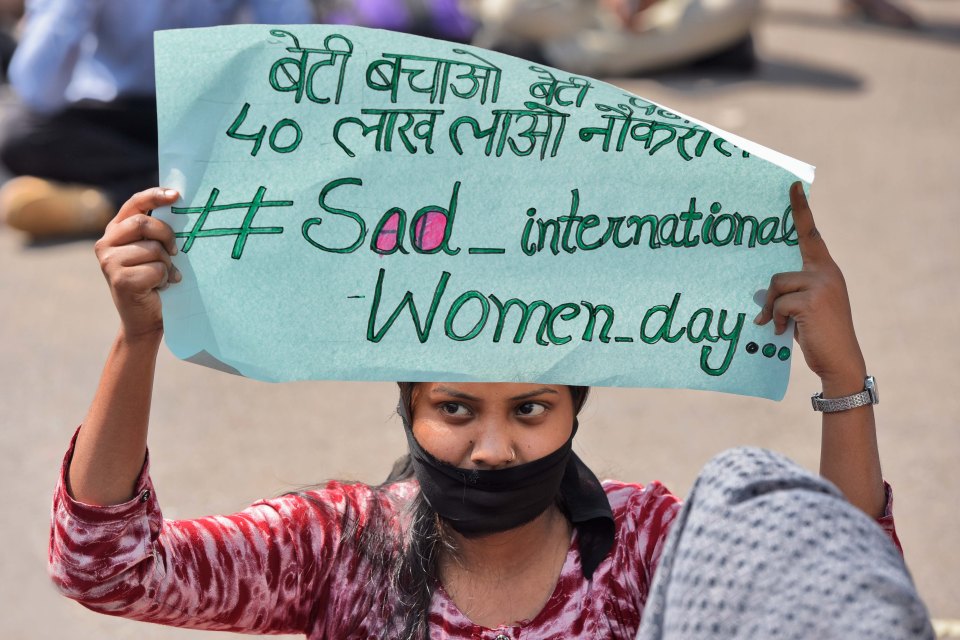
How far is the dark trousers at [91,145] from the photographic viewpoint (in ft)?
20.9

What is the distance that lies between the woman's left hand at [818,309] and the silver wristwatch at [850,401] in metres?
0.02

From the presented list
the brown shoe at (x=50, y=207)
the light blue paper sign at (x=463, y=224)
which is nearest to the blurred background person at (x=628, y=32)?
the brown shoe at (x=50, y=207)

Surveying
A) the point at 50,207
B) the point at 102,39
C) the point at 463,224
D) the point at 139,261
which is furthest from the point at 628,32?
the point at 139,261

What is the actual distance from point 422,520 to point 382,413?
2874 mm

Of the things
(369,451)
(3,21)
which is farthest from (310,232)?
(3,21)

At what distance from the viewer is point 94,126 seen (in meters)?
6.40

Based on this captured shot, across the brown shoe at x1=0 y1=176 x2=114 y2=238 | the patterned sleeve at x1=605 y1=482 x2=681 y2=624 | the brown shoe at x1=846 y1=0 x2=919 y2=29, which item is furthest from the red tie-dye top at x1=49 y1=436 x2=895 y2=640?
the brown shoe at x1=846 y1=0 x2=919 y2=29

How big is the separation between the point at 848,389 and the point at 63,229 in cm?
540

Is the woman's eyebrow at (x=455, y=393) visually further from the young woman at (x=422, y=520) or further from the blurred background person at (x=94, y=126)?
the blurred background person at (x=94, y=126)

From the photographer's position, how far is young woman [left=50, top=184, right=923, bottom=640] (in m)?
1.74

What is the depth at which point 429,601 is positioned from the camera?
192 cm

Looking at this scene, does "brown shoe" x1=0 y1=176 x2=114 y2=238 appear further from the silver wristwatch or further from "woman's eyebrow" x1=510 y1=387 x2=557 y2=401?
the silver wristwatch

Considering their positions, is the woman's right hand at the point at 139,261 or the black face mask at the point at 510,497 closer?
the woman's right hand at the point at 139,261

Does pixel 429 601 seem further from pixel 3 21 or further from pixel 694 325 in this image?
pixel 3 21
